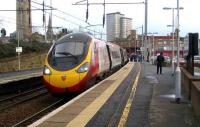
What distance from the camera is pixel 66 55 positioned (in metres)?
20.5

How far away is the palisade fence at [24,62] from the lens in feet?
210

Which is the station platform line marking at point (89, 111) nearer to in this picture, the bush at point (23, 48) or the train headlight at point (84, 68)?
the train headlight at point (84, 68)

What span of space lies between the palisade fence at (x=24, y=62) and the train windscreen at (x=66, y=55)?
1614 inches

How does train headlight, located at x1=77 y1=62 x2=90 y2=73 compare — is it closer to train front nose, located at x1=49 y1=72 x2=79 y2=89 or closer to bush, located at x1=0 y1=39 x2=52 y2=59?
train front nose, located at x1=49 y1=72 x2=79 y2=89

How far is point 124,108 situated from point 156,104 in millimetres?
1527

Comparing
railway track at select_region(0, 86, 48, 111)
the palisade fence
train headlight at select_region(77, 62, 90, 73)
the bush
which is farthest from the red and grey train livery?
the bush

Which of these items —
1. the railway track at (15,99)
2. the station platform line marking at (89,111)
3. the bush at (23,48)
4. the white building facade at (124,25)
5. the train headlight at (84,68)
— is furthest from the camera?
the white building facade at (124,25)

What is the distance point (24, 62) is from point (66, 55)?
177 ft

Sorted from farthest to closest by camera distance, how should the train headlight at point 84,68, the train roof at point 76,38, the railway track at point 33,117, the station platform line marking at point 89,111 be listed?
the train roof at point 76,38 < the train headlight at point 84,68 < the railway track at point 33,117 < the station platform line marking at point 89,111

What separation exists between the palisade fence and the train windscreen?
40995mm

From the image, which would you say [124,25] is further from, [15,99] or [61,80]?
[61,80]

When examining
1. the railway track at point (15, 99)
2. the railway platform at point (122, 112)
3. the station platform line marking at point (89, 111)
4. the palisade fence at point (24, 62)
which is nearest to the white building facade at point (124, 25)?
the palisade fence at point (24, 62)

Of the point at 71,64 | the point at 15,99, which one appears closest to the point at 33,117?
the point at 71,64

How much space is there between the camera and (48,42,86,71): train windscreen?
20000 millimetres
